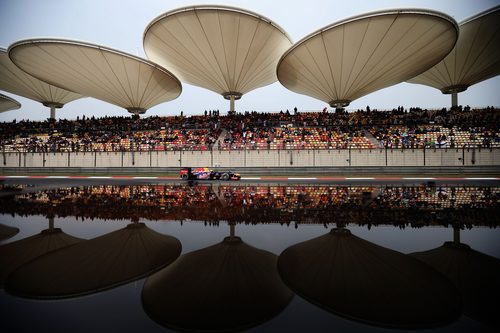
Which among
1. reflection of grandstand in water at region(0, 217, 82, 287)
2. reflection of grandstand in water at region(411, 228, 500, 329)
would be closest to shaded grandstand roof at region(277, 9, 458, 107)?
reflection of grandstand in water at region(411, 228, 500, 329)

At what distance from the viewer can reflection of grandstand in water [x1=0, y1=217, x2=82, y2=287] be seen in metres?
3.86

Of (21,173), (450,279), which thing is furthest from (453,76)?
(21,173)

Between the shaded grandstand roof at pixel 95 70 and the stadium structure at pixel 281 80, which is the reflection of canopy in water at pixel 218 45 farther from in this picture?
the shaded grandstand roof at pixel 95 70

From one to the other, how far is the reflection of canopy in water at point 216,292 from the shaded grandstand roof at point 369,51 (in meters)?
28.5

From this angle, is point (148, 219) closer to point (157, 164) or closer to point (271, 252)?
point (271, 252)

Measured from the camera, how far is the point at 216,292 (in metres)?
2.91

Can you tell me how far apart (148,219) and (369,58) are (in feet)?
106

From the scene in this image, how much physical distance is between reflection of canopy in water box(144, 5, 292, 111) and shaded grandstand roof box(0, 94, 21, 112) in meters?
40.0

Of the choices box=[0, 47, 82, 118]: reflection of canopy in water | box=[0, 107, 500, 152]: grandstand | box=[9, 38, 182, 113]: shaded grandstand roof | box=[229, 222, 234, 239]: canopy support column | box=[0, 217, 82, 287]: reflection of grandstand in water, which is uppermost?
box=[0, 47, 82, 118]: reflection of canopy in water

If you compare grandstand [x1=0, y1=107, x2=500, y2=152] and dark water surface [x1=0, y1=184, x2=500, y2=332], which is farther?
grandstand [x1=0, y1=107, x2=500, y2=152]

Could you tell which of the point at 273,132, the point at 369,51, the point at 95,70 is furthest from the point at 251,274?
the point at 95,70

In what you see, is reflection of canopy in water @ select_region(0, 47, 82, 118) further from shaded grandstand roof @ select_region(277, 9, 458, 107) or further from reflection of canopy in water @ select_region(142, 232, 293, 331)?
reflection of canopy in water @ select_region(142, 232, 293, 331)

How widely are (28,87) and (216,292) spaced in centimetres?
6315

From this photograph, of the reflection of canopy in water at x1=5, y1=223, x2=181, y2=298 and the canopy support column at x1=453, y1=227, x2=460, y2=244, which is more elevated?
the canopy support column at x1=453, y1=227, x2=460, y2=244
